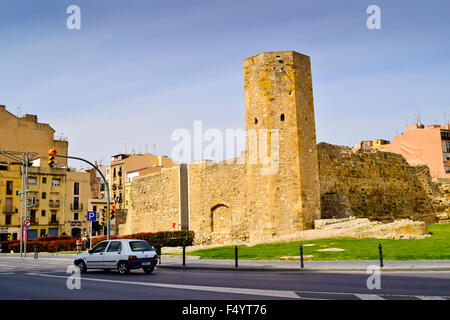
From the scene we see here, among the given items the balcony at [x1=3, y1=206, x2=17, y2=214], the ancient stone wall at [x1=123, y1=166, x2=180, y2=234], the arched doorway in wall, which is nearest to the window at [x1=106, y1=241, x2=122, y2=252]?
the arched doorway in wall

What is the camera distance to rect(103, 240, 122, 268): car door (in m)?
14.8

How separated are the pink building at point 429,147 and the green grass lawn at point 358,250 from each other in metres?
46.7

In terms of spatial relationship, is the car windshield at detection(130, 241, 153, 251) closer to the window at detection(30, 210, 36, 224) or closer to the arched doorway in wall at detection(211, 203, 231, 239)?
the arched doorway in wall at detection(211, 203, 231, 239)

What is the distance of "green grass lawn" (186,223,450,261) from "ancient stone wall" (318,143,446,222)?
7.09 metres

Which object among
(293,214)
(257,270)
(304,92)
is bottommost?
(257,270)

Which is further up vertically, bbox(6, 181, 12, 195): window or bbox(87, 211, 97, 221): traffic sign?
bbox(6, 181, 12, 195): window

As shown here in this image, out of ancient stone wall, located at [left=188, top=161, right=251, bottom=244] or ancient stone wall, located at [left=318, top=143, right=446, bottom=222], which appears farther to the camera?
ancient stone wall, located at [left=188, top=161, right=251, bottom=244]

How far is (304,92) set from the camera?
2681 cm

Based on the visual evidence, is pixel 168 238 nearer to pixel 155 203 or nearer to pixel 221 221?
pixel 221 221

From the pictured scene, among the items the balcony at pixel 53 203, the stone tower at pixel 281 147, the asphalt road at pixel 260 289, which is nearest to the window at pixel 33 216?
the balcony at pixel 53 203
